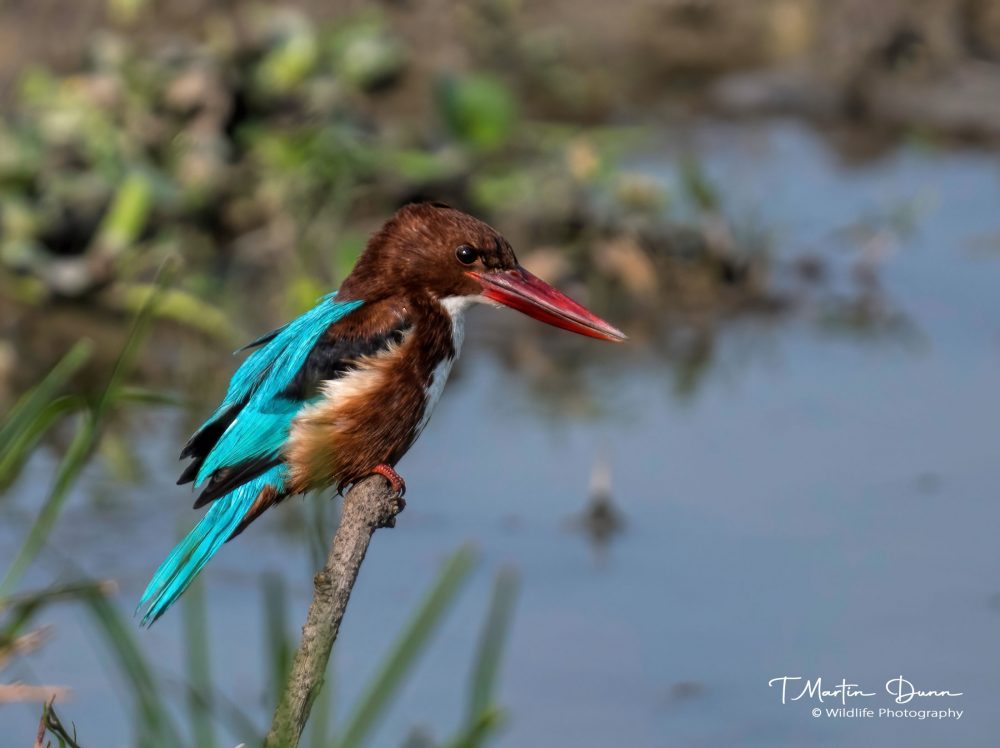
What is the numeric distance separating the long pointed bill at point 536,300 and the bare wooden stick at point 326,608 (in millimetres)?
524

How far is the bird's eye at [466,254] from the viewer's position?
283 cm

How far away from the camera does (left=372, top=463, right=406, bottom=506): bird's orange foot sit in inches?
105

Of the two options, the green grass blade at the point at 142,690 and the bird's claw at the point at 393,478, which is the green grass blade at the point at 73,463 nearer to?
the green grass blade at the point at 142,690

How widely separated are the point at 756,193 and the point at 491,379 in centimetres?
180

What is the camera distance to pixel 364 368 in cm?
275

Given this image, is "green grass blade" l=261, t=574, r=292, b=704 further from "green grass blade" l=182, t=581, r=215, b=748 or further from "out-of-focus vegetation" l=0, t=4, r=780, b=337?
"out-of-focus vegetation" l=0, t=4, r=780, b=337

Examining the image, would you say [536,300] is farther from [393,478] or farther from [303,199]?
[303,199]

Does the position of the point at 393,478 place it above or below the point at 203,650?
above

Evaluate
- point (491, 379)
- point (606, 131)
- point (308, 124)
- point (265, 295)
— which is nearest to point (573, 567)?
point (491, 379)

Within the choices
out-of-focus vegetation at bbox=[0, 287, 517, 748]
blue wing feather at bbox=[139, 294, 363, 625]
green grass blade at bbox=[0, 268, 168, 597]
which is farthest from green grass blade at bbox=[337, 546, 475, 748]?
blue wing feather at bbox=[139, 294, 363, 625]
